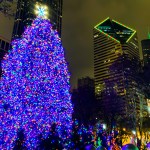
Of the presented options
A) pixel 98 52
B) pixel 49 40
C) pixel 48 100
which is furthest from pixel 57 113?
pixel 98 52

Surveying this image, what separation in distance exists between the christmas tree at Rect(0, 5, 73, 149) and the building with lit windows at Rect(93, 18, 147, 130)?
513 inches

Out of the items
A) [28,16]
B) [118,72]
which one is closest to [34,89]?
[118,72]

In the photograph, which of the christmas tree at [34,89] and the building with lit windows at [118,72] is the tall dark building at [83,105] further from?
the christmas tree at [34,89]

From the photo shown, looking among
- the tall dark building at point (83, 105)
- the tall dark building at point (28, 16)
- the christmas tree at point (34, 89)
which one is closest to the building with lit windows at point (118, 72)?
the tall dark building at point (83, 105)

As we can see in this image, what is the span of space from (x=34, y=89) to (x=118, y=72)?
18866 millimetres

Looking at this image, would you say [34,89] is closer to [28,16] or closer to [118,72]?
[118,72]

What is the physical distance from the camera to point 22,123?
12.4 m

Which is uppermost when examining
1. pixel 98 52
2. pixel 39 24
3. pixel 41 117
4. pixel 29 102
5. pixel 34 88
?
pixel 98 52

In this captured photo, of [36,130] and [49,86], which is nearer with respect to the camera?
[36,130]

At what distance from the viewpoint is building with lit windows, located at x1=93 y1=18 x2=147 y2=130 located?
26578mm

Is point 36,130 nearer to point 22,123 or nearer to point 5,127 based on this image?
point 22,123

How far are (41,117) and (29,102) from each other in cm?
118

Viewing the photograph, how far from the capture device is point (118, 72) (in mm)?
29594

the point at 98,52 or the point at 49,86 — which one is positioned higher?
the point at 98,52
